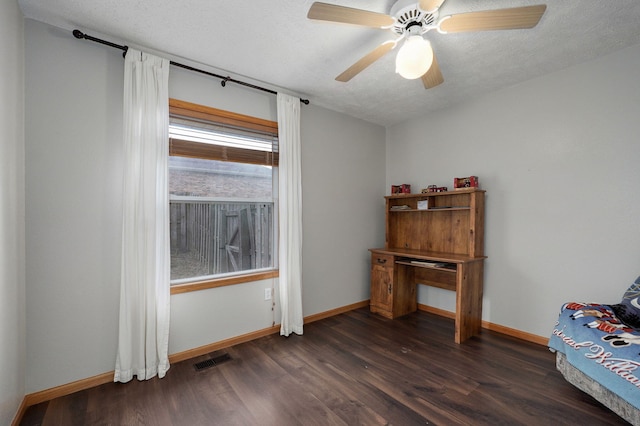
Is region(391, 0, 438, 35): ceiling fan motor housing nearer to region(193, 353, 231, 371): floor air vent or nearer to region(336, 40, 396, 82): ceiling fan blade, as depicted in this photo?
region(336, 40, 396, 82): ceiling fan blade

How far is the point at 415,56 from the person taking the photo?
164cm

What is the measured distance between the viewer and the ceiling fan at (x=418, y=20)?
1.47m

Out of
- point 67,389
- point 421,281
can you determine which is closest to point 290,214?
point 421,281

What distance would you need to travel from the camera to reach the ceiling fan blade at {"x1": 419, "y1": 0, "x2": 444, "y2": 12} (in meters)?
1.44

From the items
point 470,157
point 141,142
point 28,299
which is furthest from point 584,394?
point 28,299

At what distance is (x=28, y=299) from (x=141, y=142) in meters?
1.32

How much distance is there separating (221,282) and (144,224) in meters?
0.89

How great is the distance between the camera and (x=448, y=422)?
5.60ft

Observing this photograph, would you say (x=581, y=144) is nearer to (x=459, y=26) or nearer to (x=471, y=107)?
(x=471, y=107)

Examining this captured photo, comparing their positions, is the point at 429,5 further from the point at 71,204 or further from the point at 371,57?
the point at 71,204

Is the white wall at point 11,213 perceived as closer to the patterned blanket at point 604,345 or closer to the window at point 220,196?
the window at point 220,196

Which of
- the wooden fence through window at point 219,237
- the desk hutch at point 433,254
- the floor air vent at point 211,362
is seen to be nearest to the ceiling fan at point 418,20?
the desk hutch at point 433,254

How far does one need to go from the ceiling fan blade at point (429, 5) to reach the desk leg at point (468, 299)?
7.35 ft

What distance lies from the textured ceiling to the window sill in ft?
6.59
